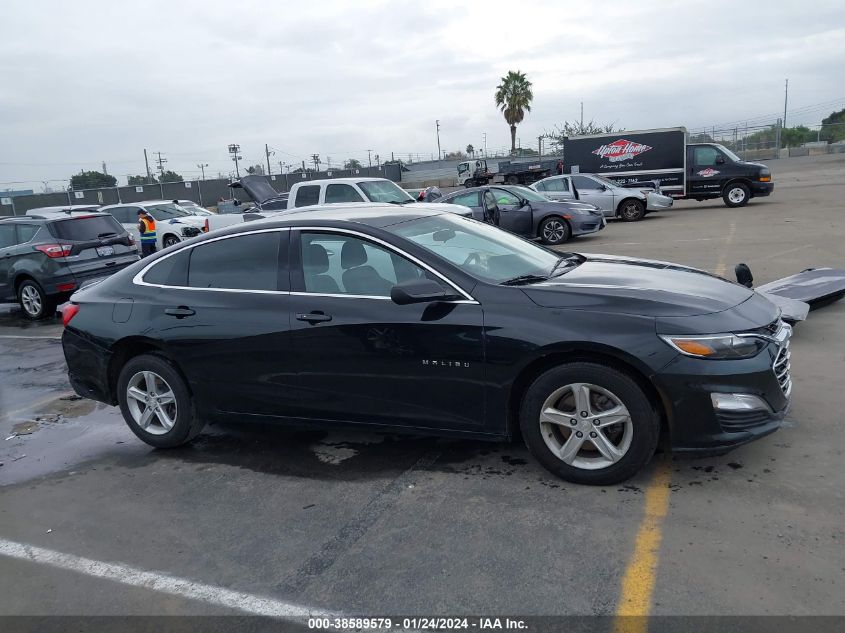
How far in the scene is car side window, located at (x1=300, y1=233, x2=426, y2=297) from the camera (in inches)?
168

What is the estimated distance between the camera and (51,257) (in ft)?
35.4

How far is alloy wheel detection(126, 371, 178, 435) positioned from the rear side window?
23.2ft

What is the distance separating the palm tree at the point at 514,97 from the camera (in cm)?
6031

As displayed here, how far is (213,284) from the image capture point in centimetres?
482

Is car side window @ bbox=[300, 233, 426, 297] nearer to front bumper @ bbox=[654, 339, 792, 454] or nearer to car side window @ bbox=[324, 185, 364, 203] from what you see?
front bumper @ bbox=[654, 339, 792, 454]

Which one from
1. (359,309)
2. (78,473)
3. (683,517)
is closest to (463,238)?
(359,309)

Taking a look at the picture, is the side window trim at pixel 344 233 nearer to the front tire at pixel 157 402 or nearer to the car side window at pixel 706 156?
the front tire at pixel 157 402

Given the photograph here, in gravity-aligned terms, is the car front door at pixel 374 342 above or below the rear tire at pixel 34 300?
above

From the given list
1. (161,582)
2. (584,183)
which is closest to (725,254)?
(584,183)

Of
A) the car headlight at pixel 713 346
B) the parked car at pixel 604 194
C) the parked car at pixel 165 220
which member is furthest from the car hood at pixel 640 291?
the parked car at pixel 604 194

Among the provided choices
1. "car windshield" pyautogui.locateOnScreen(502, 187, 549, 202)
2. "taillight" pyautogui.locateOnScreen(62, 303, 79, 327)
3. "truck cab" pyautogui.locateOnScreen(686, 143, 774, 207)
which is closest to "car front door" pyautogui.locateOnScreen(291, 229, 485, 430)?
"taillight" pyautogui.locateOnScreen(62, 303, 79, 327)

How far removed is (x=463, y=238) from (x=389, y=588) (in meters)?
2.47

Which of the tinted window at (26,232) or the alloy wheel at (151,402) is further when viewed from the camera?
the tinted window at (26,232)

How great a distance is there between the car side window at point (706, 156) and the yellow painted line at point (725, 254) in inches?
221
